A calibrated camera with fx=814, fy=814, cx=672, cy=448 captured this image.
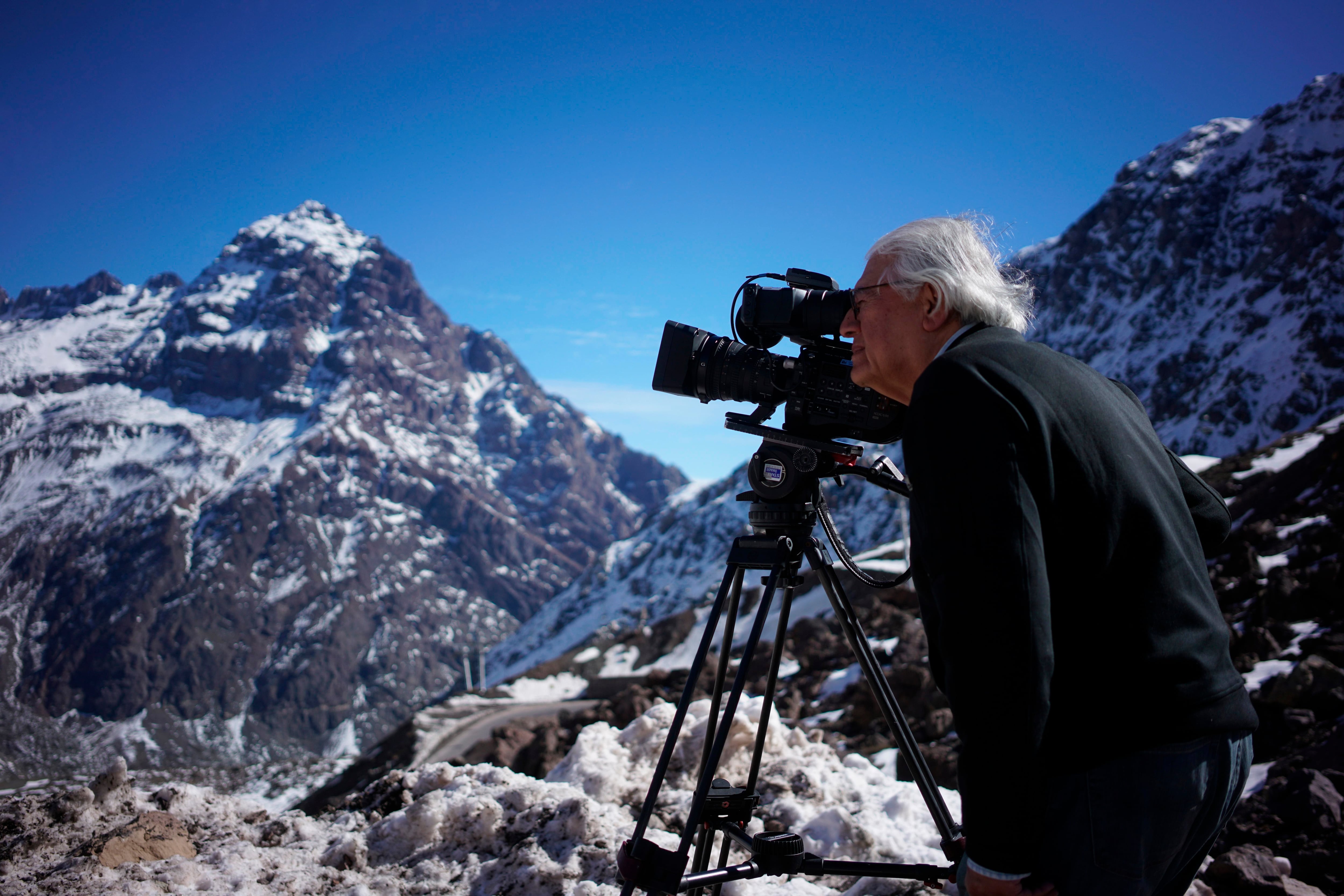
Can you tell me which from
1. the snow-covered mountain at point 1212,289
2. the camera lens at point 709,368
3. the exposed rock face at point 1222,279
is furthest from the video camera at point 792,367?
the exposed rock face at point 1222,279

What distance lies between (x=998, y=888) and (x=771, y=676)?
1.58 m

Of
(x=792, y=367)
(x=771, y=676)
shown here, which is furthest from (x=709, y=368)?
(x=771, y=676)

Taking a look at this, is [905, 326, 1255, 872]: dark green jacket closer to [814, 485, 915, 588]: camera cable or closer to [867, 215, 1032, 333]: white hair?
[867, 215, 1032, 333]: white hair

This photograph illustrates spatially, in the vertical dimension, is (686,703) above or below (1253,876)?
above

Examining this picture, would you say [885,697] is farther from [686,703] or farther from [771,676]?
[686,703]

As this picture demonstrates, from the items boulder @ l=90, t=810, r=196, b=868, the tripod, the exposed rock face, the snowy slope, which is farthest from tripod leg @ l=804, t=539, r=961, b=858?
the snowy slope

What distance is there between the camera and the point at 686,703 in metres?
2.61

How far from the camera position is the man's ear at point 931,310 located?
190 cm

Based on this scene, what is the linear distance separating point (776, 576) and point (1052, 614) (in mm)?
1210

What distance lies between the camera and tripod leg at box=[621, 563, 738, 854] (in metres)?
2.46

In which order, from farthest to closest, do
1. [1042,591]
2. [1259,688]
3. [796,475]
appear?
1. [1259,688]
2. [796,475]
3. [1042,591]

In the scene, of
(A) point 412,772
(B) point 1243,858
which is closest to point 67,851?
(A) point 412,772

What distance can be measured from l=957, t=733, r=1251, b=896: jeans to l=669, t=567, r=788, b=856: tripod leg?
3.01 ft

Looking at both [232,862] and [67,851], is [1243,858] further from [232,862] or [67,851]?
[67,851]
